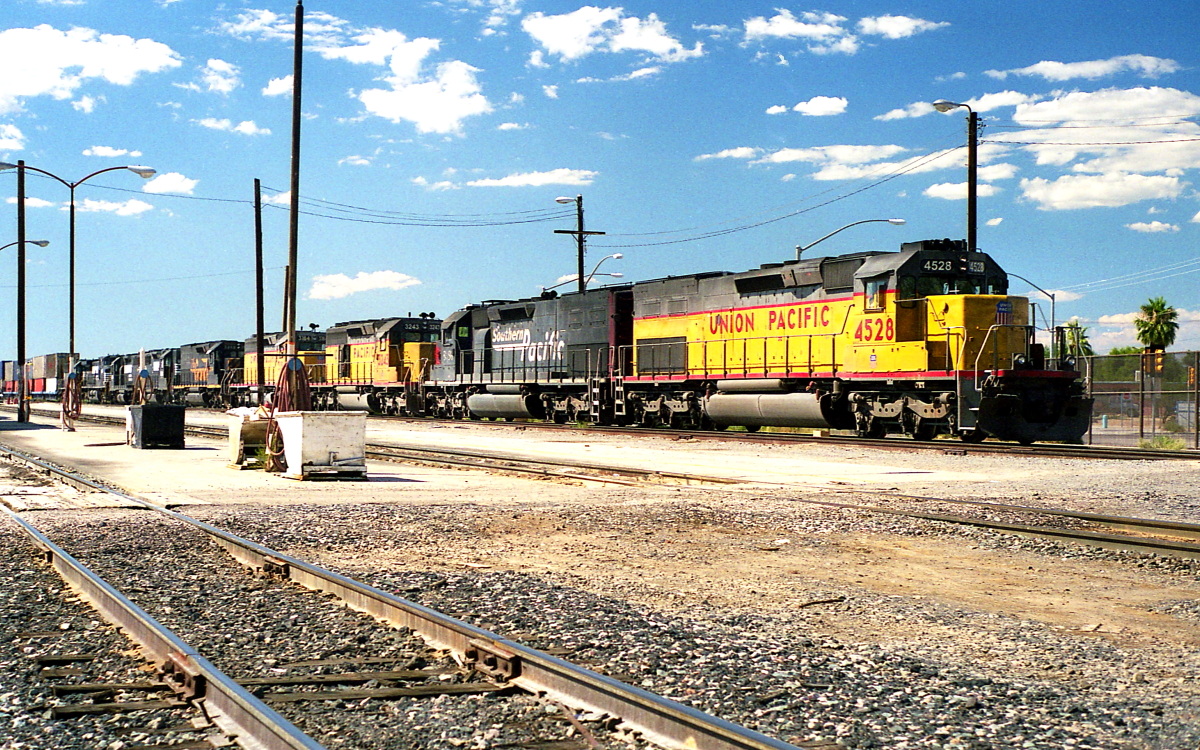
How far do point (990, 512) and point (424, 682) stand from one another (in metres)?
7.18

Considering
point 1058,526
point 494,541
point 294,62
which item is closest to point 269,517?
point 494,541

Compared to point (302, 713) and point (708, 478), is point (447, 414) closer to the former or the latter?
point (708, 478)

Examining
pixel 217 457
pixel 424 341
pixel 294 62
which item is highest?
pixel 294 62

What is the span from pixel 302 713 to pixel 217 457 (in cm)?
1670

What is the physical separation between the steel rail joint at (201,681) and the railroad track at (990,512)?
6686mm

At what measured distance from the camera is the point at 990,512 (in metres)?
10.1

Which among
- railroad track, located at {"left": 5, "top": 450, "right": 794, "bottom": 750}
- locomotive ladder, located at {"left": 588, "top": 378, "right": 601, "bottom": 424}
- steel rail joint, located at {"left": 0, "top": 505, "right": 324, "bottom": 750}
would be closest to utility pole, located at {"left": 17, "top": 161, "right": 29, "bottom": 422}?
locomotive ladder, located at {"left": 588, "top": 378, "right": 601, "bottom": 424}

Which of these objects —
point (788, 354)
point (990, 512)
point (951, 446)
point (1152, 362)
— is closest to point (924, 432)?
Answer: point (951, 446)

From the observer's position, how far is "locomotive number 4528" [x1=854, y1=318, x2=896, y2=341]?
20109 mm

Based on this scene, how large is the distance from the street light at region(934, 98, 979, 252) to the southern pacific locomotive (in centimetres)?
459

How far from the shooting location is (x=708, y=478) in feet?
45.4

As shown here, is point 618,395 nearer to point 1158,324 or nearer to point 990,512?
point 990,512

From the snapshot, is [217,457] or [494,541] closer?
[494,541]

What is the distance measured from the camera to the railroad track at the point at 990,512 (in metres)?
8.23
